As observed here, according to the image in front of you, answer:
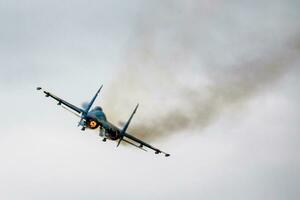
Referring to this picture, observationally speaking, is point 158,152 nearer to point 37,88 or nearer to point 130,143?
point 130,143

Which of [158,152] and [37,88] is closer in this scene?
[37,88]

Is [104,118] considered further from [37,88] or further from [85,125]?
[37,88]

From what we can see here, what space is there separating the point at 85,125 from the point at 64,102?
23.3 ft

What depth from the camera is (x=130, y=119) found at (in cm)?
16300

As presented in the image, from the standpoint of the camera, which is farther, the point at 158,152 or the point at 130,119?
the point at 158,152

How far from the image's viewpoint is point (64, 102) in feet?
551

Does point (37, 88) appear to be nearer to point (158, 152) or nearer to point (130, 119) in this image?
point (130, 119)

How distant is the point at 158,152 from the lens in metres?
174

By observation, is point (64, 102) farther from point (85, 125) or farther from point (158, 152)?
point (158, 152)

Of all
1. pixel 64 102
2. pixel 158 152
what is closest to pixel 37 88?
pixel 64 102

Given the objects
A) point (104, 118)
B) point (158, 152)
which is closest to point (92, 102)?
point (104, 118)

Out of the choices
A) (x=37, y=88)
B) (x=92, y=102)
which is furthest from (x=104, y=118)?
(x=37, y=88)

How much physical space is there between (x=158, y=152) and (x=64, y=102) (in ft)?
67.6

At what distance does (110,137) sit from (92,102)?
7.04 m
